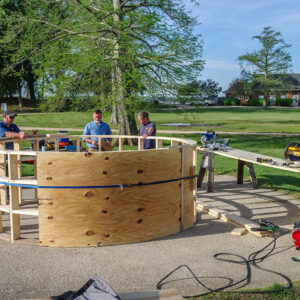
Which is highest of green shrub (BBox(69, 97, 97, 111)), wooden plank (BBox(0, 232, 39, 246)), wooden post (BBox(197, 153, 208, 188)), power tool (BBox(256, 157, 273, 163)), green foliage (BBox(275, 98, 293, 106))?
green foliage (BBox(275, 98, 293, 106))

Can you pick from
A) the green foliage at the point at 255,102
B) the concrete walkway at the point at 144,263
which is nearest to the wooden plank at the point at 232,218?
the concrete walkway at the point at 144,263

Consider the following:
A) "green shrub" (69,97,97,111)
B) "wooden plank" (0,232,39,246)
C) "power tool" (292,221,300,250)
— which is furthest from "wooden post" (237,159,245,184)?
"green shrub" (69,97,97,111)

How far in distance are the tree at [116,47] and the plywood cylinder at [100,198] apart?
10389 millimetres

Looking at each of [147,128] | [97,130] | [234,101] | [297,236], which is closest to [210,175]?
[147,128]

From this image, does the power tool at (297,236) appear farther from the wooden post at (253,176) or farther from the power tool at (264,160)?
the wooden post at (253,176)

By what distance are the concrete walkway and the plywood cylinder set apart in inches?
8.2

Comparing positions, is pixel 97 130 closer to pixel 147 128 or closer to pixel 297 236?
pixel 147 128

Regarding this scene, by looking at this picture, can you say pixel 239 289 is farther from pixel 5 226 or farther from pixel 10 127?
pixel 10 127

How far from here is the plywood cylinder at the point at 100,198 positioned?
5863 mm

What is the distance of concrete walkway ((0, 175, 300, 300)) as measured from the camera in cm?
Result: 477

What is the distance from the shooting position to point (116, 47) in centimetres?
1703

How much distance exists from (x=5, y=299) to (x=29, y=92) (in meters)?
62.8

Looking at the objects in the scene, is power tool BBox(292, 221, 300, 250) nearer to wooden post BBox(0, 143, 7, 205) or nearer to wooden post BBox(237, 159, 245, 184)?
wooden post BBox(237, 159, 245, 184)

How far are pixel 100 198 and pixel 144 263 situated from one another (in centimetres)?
122
